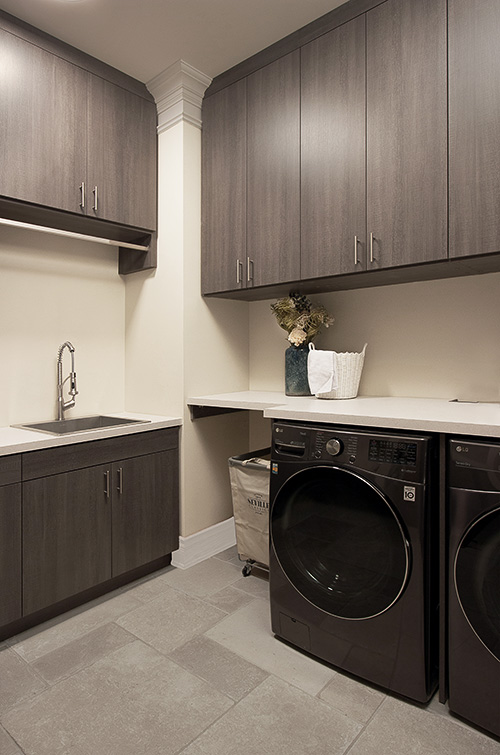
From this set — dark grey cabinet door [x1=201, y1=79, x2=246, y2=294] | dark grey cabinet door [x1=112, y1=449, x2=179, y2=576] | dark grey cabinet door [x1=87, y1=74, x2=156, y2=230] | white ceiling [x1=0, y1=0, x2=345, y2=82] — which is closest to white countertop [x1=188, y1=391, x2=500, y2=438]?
dark grey cabinet door [x1=112, y1=449, x2=179, y2=576]

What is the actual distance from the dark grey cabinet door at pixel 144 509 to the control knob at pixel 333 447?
1119 millimetres

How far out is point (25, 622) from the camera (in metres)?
1.99

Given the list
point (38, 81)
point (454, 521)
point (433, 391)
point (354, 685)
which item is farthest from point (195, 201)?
point (354, 685)

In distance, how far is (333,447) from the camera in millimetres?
1694

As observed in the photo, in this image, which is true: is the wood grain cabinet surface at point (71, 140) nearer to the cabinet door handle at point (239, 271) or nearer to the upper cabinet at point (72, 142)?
the upper cabinet at point (72, 142)

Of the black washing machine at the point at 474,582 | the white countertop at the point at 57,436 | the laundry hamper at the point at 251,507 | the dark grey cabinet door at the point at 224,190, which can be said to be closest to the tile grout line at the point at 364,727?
the black washing machine at the point at 474,582

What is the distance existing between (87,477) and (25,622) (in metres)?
0.65

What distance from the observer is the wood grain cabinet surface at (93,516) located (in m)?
1.98

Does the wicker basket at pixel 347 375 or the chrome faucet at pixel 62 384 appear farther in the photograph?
the chrome faucet at pixel 62 384

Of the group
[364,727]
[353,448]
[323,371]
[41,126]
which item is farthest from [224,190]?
[364,727]

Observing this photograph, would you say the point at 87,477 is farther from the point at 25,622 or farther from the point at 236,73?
the point at 236,73

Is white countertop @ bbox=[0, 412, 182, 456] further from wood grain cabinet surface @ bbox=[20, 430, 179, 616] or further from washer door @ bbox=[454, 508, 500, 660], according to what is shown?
washer door @ bbox=[454, 508, 500, 660]

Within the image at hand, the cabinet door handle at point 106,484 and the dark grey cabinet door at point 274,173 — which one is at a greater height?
the dark grey cabinet door at point 274,173

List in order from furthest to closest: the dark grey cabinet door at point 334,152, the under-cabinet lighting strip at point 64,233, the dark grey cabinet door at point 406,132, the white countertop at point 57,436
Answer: the under-cabinet lighting strip at point 64,233 < the dark grey cabinet door at point 334,152 < the white countertop at point 57,436 < the dark grey cabinet door at point 406,132
